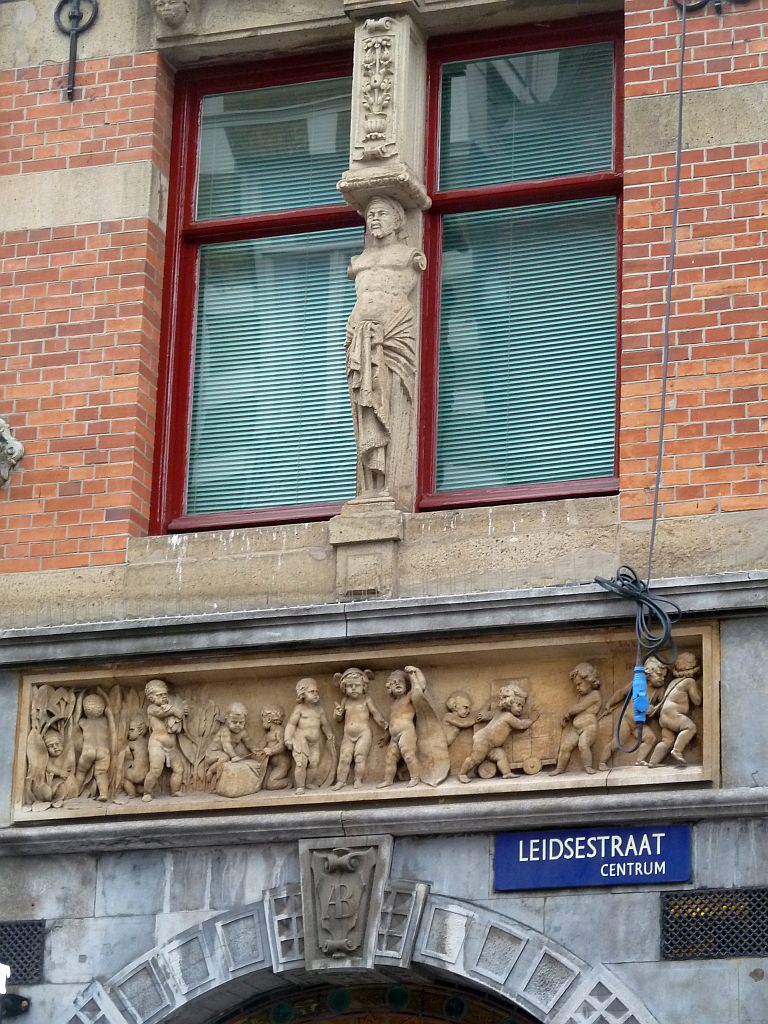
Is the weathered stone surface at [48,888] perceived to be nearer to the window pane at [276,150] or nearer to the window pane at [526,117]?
the window pane at [276,150]

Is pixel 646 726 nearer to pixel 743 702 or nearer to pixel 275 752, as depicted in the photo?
pixel 743 702

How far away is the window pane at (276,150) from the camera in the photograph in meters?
13.9

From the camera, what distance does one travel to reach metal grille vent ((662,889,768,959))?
11234 mm

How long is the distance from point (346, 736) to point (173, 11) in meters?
4.33

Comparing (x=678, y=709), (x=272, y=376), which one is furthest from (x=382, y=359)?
Result: (x=678, y=709)

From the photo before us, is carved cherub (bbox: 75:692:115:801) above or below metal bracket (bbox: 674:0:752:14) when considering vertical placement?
below

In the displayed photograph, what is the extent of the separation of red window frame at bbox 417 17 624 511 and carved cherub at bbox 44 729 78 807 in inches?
86.7

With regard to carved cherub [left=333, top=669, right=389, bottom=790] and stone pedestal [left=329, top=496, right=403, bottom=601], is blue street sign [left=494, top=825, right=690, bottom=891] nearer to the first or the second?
carved cherub [left=333, top=669, right=389, bottom=790]

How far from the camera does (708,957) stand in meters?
11.2

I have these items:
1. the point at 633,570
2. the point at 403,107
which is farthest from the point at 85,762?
the point at 403,107

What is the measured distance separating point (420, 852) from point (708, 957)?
152cm

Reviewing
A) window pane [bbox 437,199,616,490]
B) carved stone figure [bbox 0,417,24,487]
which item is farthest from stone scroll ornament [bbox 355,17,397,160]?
carved stone figure [bbox 0,417,24,487]

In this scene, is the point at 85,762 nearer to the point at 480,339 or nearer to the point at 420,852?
the point at 420,852

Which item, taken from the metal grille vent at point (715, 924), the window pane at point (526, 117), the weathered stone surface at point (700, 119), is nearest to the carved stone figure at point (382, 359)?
the window pane at point (526, 117)
